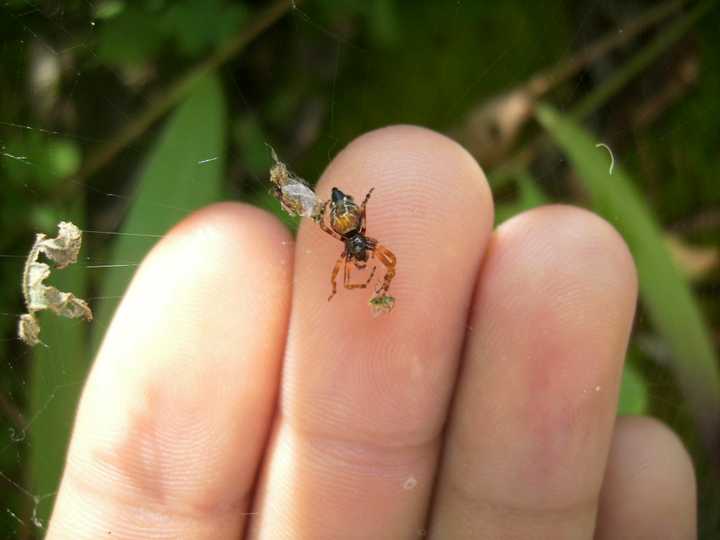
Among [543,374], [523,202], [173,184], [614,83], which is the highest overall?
[614,83]

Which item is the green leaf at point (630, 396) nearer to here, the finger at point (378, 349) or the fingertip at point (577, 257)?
the fingertip at point (577, 257)

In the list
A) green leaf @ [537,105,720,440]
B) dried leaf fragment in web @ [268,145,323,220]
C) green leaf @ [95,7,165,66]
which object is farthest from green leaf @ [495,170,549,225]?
green leaf @ [95,7,165,66]

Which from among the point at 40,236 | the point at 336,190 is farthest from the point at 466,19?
the point at 40,236

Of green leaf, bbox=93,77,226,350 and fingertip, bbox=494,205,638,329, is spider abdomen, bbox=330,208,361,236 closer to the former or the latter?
fingertip, bbox=494,205,638,329

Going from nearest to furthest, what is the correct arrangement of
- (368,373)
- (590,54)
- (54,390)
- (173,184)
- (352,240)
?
(368,373) < (352,240) < (54,390) < (173,184) < (590,54)

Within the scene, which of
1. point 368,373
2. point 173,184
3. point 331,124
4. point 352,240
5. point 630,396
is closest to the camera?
point 368,373

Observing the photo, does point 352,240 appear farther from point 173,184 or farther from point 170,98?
point 170,98

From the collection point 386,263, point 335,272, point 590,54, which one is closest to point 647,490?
point 386,263
